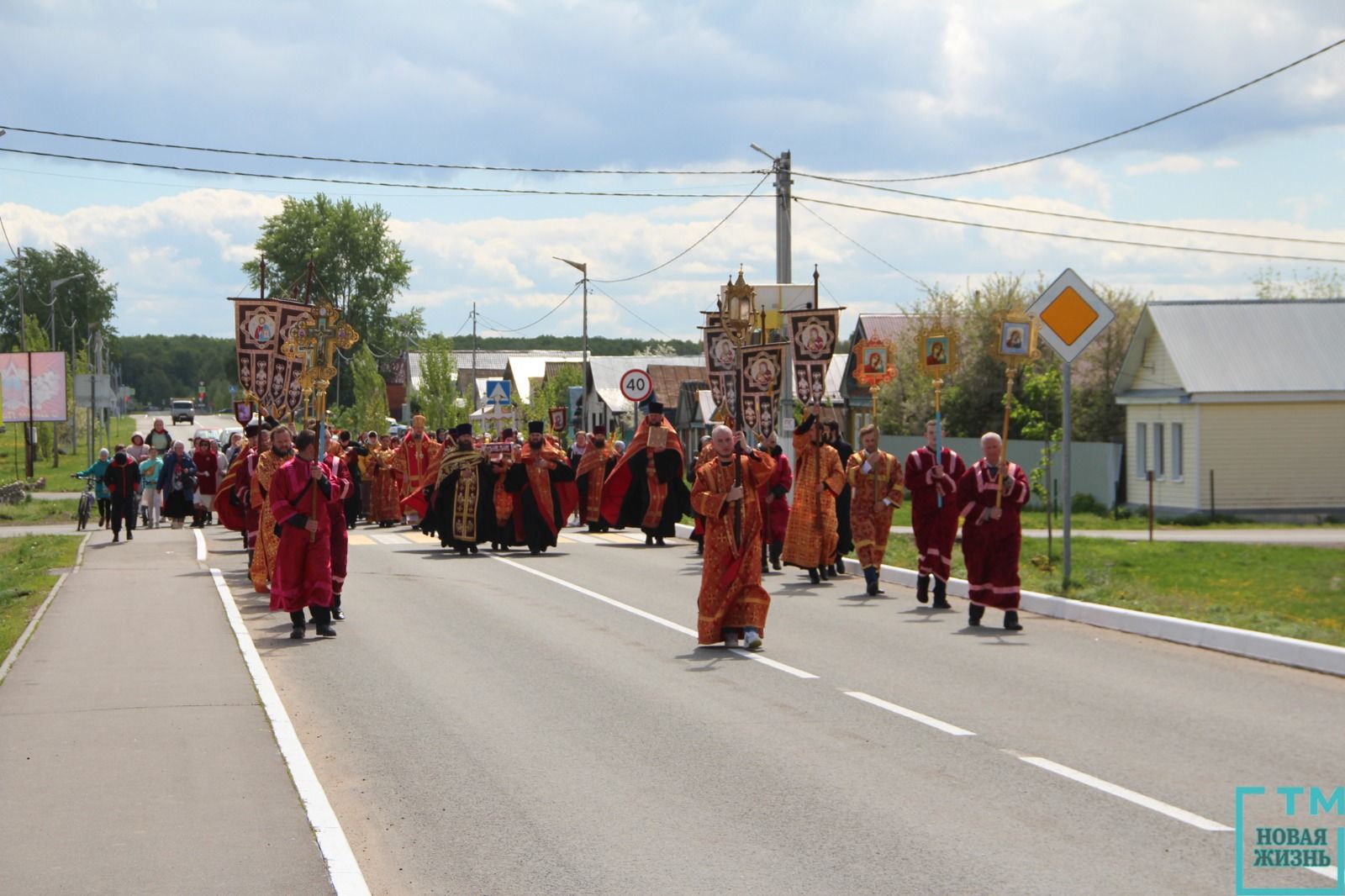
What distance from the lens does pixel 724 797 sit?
751 centimetres

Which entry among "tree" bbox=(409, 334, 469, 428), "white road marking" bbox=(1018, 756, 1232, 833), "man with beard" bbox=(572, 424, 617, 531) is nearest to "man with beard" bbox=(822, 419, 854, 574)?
"man with beard" bbox=(572, 424, 617, 531)

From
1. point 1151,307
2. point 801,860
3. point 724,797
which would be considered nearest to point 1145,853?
point 801,860

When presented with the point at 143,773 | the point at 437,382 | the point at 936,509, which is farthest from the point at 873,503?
the point at 437,382

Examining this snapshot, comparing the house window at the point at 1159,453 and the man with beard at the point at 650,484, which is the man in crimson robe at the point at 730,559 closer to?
the man with beard at the point at 650,484

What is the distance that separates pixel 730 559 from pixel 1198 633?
3.96 metres

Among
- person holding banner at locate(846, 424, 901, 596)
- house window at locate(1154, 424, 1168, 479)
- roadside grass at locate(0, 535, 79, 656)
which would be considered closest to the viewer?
roadside grass at locate(0, 535, 79, 656)

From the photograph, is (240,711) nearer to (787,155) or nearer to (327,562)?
(327,562)

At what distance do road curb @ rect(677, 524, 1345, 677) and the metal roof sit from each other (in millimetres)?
22526

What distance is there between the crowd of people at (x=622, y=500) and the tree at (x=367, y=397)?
4656cm

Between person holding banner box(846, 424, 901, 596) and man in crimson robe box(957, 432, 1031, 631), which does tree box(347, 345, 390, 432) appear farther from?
man in crimson robe box(957, 432, 1031, 631)

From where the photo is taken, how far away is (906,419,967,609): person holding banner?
1616 centimetres

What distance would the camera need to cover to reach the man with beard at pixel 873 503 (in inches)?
690

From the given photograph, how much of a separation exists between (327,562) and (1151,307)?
29.1 metres

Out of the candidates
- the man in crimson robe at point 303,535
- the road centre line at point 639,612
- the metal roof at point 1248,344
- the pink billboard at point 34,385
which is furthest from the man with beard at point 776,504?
the pink billboard at point 34,385
